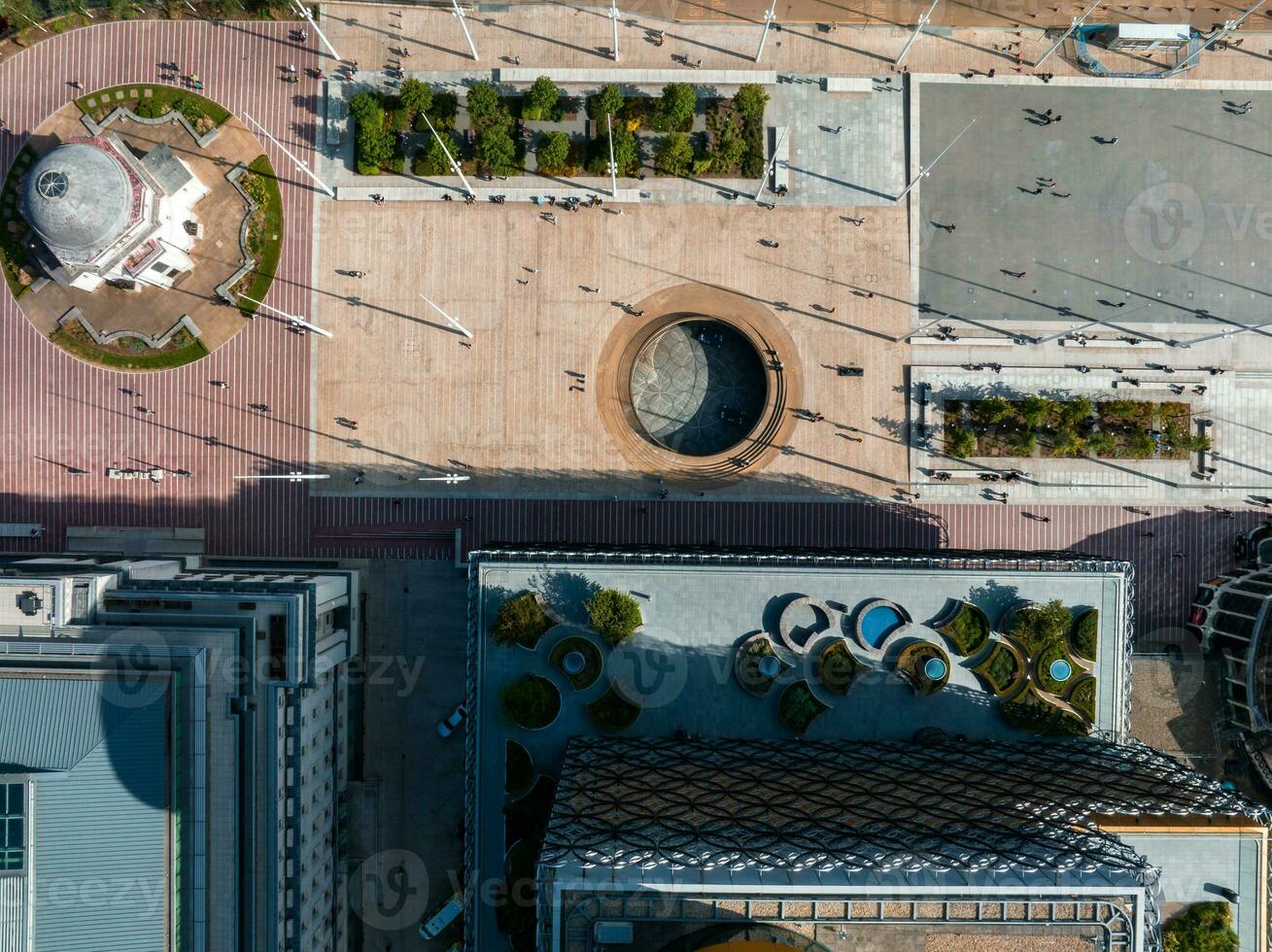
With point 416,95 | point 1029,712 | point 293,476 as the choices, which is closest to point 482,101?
point 416,95

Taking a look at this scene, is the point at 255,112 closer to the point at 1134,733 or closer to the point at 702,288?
the point at 702,288

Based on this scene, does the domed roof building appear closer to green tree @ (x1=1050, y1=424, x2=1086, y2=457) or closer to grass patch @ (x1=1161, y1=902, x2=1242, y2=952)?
green tree @ (x1=1050, y1=424, x2=1086, y2=457)

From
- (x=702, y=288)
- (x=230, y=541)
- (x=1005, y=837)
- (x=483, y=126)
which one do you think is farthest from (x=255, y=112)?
(x=1005, y=837)

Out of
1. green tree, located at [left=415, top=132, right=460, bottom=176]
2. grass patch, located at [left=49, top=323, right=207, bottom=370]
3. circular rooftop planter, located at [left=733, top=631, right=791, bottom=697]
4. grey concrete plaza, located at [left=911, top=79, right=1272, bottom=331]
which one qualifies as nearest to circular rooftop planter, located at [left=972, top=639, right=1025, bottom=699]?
circular rooftop planter, located at [left=733, top=631, right=791, bottom=697]

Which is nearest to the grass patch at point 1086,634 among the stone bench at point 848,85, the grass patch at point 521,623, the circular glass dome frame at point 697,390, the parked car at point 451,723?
the circular glass dome frame at point 697,390

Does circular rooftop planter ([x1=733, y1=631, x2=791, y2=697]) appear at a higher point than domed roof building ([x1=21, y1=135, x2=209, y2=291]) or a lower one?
lower

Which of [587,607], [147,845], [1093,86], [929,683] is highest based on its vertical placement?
[1093,86]
